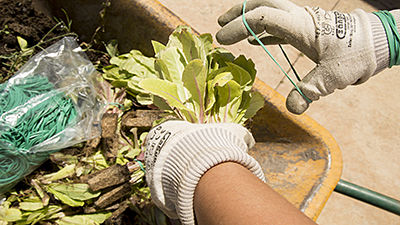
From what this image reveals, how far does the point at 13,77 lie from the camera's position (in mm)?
1224

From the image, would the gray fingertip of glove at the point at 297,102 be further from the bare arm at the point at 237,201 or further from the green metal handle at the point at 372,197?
the green metal handle at the point at 372,197

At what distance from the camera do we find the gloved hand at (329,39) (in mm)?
817

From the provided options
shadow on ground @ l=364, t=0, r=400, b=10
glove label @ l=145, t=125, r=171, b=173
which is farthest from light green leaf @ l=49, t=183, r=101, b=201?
shadow on ground @ l=364, t=0, r=400, b=10

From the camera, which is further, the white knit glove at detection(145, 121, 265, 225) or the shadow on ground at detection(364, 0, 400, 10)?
the shadow on ground at detection(364, 0, 400, 10)

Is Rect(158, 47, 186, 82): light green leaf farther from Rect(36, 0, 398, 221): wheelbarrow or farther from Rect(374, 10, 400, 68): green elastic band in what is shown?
Rect(374, 10, 400, 68): green elastic band

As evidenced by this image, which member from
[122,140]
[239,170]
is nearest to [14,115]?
[122,140]

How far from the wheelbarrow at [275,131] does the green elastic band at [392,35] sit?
1.37ft

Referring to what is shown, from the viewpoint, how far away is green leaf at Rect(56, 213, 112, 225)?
3.84 ft

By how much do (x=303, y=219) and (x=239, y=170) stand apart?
0.18 meters

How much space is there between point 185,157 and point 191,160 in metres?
0.03

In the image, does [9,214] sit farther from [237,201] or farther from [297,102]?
[297,102]

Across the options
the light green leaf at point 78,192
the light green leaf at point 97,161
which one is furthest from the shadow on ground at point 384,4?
the light green leaf at point 78,192

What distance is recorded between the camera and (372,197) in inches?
44.5

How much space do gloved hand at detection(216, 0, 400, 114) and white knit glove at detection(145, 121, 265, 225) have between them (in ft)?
0.93
